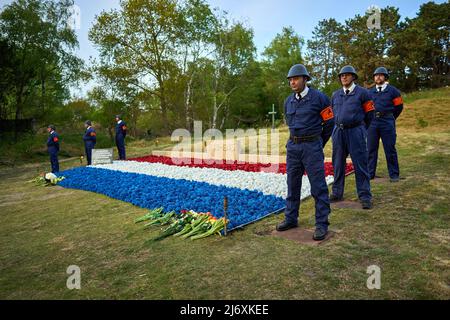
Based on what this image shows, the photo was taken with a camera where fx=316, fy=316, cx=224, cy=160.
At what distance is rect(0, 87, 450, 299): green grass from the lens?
113 inches

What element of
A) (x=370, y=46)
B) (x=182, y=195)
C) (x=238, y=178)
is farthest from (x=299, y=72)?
(x=370, y=46)

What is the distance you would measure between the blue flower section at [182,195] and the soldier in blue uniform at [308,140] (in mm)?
983

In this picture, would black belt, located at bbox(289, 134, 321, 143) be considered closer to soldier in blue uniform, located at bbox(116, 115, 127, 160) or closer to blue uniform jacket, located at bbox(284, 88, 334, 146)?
blue uniform jacket, located at bbox(284, 88, 334, 146)

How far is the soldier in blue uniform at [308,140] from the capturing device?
13.2 ft

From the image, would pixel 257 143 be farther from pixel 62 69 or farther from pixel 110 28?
pixel 62 69

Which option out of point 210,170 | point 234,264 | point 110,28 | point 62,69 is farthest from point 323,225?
point 62,69

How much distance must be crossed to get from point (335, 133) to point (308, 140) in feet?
5.28

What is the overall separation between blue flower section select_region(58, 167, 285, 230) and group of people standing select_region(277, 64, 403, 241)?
0.92m

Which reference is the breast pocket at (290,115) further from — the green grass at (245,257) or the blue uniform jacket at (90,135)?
the blue uniform jacket at (90,135)

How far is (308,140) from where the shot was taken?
412cm

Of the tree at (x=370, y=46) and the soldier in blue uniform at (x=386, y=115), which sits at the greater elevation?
the tree at (x=370, y=46)

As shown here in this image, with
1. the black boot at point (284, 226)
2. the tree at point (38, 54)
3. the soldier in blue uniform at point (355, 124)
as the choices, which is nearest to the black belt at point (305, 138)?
the black boot at point (284, 226)

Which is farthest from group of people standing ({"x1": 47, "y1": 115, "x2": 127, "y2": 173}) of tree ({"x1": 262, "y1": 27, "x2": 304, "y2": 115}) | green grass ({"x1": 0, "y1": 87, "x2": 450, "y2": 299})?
tree ({"x1": 262, "y1": 27, "x2": 304, "y2": 115})

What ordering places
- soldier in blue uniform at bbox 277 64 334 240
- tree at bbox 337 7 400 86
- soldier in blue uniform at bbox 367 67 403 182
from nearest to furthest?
soldier in blue uniform at bbox 277 64 334 240 → soldier in blue uniform at bbox 367 67 403 182 → tree at bbox 337 7 400 86
